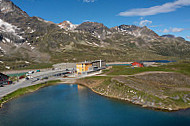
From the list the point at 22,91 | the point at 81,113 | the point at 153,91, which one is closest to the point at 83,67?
the point at 22,91

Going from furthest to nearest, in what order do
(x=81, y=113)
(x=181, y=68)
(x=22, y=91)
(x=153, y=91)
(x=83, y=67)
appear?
(x=181, y=68) < (x=83, y=67) < (x=22, y=91) < (x=153, y=91) < (x=81, y=113)

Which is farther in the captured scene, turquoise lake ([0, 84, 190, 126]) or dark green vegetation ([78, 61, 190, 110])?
dark green vegetation ([78, 61, 190, 110])

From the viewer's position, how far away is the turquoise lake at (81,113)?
4666 cm

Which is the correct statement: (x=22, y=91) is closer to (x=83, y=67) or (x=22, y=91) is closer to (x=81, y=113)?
(x=81, y=113)

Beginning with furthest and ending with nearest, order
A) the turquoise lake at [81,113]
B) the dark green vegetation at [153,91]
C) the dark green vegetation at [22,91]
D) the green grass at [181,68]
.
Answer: the green grass at [181,68]
the dark green vegetation at [22,91]
the dark green vegetation at [153,91]
the turquoise lake at [81,113]

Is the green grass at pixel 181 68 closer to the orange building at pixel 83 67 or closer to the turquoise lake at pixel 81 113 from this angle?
the turquoise lake at pixel 81 113

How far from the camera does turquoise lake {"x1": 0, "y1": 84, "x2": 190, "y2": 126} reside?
1837 inches

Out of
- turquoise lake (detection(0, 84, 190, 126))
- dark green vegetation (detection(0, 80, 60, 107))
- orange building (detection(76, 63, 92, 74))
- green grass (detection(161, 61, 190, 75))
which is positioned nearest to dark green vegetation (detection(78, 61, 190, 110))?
turquoise lake (detection(0, 84, 190, 126))

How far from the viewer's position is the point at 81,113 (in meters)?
53.6

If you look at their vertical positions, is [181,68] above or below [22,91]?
above

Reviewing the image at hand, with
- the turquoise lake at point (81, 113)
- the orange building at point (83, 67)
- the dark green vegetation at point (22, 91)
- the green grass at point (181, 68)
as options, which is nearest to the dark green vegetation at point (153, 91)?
the turquoise lake at point (81, 113)

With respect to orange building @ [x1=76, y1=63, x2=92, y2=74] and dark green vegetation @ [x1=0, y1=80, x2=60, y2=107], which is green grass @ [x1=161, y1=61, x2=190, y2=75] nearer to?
orange building @ [x1=76, y1=63, x2=92, y2=74]

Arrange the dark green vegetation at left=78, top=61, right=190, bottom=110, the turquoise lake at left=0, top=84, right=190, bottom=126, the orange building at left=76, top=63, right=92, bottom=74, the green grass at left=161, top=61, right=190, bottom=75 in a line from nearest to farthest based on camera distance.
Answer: the turquoise lake at left=0, top=84, right=190, bottom=126 < the dark green vegetation at left=78, top=61, right=190, bottom=110 < the green grass at left=161, top=61, right=190, bottom=75 < the orange building at left=76, top=63, right=92, bottom=74

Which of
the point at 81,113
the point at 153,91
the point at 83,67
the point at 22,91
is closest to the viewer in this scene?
the point at 81,113
